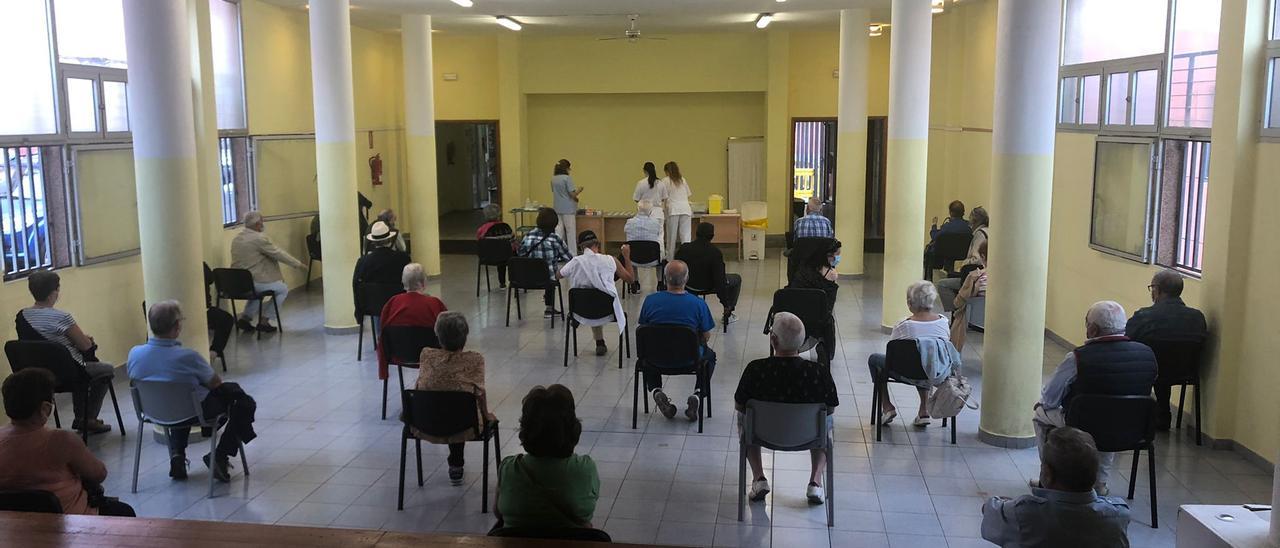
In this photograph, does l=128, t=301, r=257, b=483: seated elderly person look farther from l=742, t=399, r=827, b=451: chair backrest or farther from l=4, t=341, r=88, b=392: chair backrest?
l=742, t=399, r=827, b=451: chair backrest

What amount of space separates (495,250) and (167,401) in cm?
603

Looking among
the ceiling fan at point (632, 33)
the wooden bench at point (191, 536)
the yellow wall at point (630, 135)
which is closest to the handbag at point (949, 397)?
the wooden bench at point (191, 536)

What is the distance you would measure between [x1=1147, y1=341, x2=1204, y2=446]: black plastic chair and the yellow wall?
10827 mm

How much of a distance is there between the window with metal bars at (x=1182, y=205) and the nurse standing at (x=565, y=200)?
786 cm

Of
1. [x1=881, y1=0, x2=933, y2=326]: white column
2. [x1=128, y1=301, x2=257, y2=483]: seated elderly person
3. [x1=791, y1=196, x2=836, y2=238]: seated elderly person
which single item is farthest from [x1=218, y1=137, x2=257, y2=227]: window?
[x1=881, y1=0, x2=933, y2=326]: white column

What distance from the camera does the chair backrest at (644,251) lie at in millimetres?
11039

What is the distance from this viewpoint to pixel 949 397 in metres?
6.33

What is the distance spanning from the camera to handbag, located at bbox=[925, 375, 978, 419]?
20.7 ft

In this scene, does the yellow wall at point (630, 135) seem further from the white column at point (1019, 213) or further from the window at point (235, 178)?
the white column at point (1019, 213)

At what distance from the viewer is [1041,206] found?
6.20m

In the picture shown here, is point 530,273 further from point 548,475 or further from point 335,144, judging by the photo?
point 548,475

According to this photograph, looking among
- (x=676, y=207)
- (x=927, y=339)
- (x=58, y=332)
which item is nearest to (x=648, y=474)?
(x=927, y=339)

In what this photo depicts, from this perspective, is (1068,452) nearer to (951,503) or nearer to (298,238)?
(951,503)

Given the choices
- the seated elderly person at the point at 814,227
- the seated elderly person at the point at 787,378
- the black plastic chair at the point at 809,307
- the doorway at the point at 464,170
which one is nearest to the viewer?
the seated elderly person at the point at 787,378
